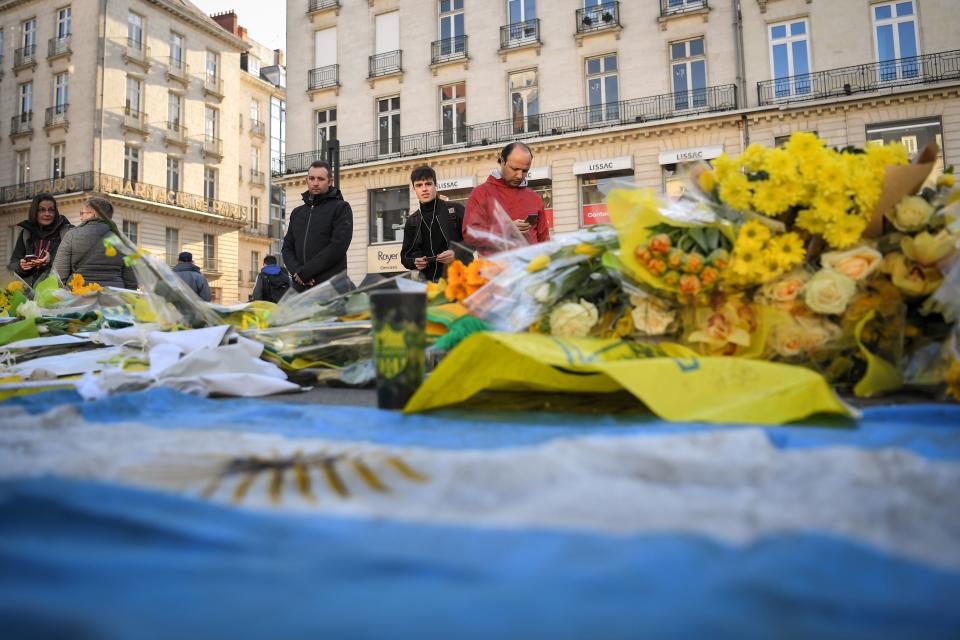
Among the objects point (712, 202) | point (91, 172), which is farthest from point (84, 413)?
point (91, 172)

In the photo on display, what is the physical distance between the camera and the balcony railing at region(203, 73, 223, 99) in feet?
89.5

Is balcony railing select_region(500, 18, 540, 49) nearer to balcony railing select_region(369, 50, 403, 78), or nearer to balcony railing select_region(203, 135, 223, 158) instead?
balcony railing select_region(369, 50, 403, 78)

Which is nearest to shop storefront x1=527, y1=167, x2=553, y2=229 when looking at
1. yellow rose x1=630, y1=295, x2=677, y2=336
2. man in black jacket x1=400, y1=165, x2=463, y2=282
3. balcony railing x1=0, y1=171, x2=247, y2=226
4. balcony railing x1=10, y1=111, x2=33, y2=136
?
man in black jacket x1=400, y1=165, x2=463, y2=282

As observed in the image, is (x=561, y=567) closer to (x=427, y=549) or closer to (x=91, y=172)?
(x=427, y=549)

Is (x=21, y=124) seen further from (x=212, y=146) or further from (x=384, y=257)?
(x=384, y=257)

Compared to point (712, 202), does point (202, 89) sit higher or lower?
higher

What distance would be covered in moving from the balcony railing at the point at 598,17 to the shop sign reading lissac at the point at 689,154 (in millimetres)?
3842

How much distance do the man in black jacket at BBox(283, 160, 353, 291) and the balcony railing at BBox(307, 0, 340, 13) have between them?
55.9 ft

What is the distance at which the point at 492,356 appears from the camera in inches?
66.5

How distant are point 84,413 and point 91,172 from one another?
25885mm

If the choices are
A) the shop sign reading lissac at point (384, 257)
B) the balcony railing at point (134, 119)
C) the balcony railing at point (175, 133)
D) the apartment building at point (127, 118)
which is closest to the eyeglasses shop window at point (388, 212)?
the shop sign reading lissac at point (384, 257)

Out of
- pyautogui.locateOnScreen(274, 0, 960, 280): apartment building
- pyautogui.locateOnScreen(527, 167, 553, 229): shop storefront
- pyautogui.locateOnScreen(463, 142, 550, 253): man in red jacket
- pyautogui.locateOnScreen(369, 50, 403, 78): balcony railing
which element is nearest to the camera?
pyautogui.locateOnScreen(463, 142, 550, 253): man in red jacket

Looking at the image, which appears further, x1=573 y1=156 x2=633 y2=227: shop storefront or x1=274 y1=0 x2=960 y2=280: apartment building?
x1=573 y1=156 x2=633 y2=227: shop storefront

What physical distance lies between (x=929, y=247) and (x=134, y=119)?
28030 millimetres
